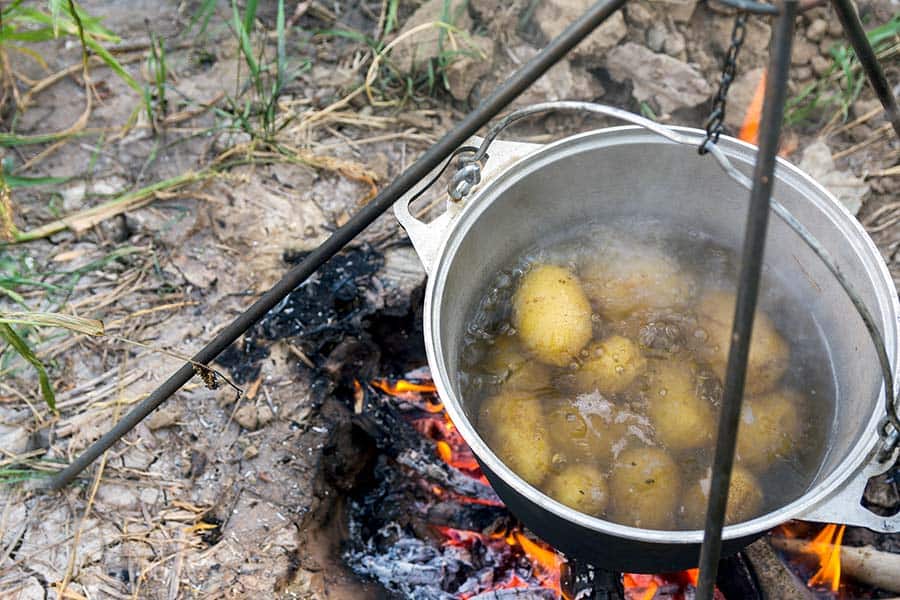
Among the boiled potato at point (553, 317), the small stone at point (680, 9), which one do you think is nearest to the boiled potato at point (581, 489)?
the boiled potato at point (553, 317)

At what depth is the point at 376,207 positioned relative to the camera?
1.39m

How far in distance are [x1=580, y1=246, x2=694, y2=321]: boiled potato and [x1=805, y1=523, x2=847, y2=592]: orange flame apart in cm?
61

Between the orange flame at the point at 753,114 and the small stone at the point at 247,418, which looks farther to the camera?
the orange flame at the point at 753,114

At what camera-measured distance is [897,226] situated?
2.24m

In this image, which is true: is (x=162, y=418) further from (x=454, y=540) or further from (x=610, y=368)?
(x=610, y=368)

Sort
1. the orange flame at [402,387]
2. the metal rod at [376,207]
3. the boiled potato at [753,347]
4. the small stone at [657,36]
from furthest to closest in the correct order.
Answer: the small stone at [657,36]
the orange flame at [402,387]
the boiled potato at [753,347]
the metal rod at [376,207]

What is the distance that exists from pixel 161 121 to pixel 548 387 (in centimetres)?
151

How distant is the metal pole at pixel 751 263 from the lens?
3.00 feet

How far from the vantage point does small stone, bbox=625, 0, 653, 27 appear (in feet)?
8.34

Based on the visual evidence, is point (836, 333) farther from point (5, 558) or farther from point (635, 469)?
point (5, 558)

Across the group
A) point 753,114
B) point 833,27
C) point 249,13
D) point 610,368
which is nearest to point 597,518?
point 610,368

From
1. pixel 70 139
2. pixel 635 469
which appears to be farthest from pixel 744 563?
pixel 70 139

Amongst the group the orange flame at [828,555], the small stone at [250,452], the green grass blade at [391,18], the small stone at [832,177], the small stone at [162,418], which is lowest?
the small stone at [162,418]

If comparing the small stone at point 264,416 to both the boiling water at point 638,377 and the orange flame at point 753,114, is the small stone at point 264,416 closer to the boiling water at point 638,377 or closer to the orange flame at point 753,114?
the boiling water at point 638,377
